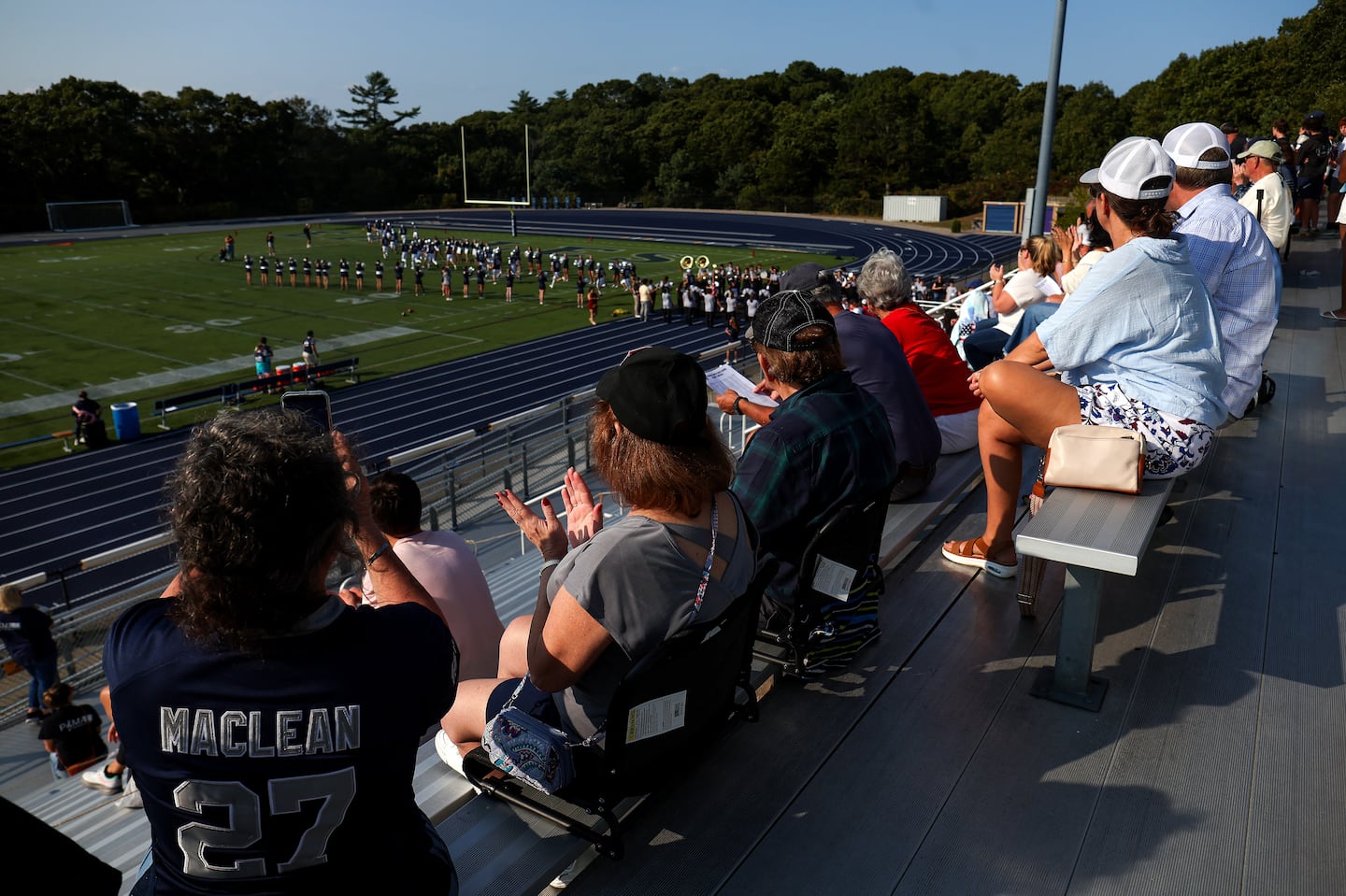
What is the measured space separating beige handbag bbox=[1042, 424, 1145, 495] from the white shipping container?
65627 mm

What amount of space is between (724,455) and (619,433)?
256 millimetres

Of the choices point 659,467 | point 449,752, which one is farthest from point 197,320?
point 659,467

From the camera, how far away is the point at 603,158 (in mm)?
81812

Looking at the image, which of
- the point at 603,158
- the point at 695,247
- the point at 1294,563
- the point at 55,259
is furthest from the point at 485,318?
the point at 603,158

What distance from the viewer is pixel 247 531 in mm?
1430

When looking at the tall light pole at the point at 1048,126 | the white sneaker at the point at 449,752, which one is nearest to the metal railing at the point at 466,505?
the tall light pole at the point at 1048,126

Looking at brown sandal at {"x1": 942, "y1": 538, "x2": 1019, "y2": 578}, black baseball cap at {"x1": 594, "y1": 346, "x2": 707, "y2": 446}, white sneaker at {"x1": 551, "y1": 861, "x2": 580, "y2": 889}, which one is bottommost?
white sneaker at {"x1": 551, "y1": 861, "x2": 580, "y2": 889}

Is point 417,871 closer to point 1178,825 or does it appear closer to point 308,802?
point 308,802

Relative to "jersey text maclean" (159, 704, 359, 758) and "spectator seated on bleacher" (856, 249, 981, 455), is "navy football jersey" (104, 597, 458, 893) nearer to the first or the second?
"jersey text maclean" (159, 704, 359, 758)

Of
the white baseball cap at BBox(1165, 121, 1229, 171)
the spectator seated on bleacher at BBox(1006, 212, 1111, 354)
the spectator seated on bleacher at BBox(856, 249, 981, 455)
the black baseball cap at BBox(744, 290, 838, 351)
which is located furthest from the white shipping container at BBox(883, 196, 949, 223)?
the black baseball cap at BBox(744, 290, 838, 351)

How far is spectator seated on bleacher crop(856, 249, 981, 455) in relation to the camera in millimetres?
4902

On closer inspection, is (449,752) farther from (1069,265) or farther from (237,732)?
(1069,265)

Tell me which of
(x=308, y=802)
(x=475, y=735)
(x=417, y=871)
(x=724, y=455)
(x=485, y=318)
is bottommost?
(x=485, y=318)

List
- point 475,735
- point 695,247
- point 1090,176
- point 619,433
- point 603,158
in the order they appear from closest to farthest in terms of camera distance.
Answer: point 619,433
point 475,735
point 1090,176
point 695,247
point 603,158
